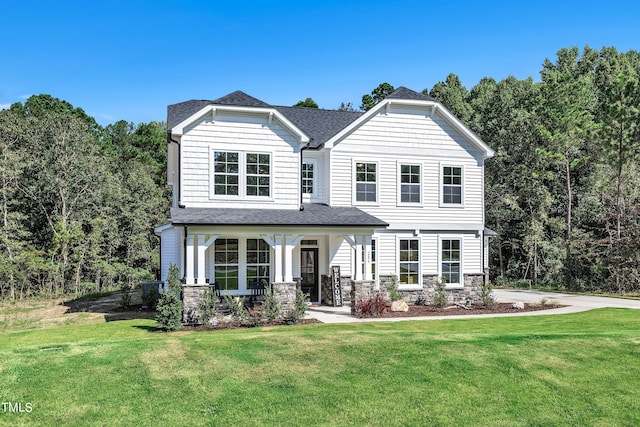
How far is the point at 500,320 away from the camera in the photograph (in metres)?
16.4

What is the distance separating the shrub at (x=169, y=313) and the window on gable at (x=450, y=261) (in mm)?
11065

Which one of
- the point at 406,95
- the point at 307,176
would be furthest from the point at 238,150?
the point at 406,95

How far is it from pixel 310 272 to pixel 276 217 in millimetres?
3840

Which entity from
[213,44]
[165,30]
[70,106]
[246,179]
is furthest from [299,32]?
[70,106]

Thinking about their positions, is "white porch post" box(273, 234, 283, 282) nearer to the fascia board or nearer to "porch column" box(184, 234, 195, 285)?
"porch column" box(184, 234, 195, 285)

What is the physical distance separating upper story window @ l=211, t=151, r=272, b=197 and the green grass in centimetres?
774

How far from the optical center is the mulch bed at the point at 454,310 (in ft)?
58.8

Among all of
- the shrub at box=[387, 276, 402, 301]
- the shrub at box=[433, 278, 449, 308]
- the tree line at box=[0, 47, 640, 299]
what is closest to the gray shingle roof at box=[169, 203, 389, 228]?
the shrub at box=[387, 276, 402, 301]

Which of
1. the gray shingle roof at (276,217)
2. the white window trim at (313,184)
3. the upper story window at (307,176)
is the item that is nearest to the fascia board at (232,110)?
the white window trim at (313,184)

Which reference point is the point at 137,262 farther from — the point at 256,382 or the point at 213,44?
the point at 256,382

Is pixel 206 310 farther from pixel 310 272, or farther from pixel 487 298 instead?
pixel 487 298

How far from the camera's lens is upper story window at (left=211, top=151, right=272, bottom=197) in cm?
1855

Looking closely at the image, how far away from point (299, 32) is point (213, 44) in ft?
12.8

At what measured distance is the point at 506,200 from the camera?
111ft
